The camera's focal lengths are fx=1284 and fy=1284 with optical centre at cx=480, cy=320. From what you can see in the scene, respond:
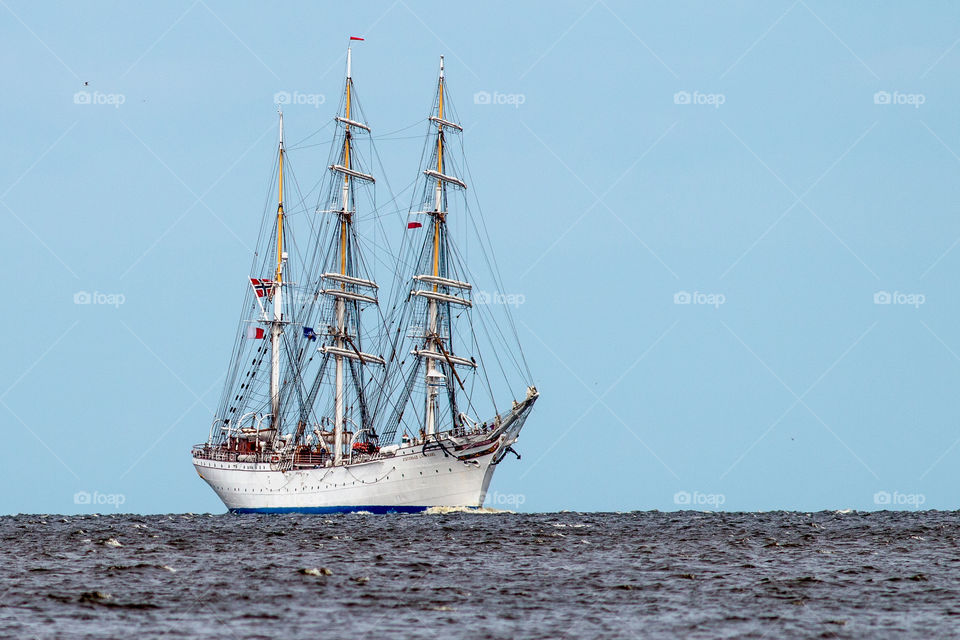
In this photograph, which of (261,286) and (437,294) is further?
(261,286)

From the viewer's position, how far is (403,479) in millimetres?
121688

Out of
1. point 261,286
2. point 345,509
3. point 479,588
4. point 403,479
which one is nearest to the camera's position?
point 479,588

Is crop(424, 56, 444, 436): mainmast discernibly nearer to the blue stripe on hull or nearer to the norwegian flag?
the blue stripe on hull

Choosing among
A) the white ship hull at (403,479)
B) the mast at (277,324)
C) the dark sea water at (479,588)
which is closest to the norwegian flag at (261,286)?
the mast at (277,324)

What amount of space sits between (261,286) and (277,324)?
4759 mm

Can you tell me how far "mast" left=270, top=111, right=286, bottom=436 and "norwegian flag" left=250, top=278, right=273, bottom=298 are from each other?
1.83ft

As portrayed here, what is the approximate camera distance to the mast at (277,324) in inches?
5610

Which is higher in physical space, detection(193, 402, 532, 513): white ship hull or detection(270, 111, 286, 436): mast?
detection(270, 111, 286, 436): mast

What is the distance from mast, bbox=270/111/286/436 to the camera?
14250 centimetres

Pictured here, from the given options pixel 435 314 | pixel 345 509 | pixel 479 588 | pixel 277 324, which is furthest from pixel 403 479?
pixel 479 588

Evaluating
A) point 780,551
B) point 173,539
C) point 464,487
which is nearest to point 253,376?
point 464,487

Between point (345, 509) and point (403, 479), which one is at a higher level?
point (403, 479)

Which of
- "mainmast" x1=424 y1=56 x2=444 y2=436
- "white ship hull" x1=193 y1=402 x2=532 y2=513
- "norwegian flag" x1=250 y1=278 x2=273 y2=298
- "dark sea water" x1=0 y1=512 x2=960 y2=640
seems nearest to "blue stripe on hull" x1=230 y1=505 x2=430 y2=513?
"white ship hull" x1=193 y1=402 x2=532 y2=513

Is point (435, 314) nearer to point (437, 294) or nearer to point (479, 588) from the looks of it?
point (437, 294)
